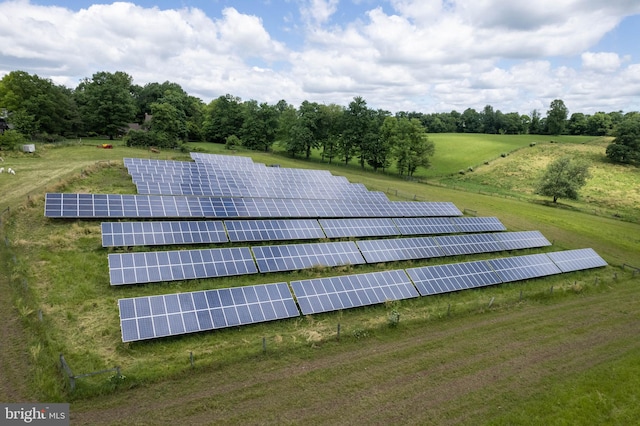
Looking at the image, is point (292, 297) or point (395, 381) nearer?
point (395, 381)

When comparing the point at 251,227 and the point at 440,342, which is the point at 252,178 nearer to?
the point at 251,227

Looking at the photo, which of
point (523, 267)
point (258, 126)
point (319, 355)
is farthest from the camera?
point (258, 126)

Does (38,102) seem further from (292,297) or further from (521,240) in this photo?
(521,240)

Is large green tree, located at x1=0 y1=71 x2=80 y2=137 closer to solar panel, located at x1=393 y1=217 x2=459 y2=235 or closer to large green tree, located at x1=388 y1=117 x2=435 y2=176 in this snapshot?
large green tree, located at x1=388 y1=117 x2=435 y2=176

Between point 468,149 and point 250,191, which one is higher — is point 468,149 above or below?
above

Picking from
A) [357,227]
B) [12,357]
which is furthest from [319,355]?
[357,227]

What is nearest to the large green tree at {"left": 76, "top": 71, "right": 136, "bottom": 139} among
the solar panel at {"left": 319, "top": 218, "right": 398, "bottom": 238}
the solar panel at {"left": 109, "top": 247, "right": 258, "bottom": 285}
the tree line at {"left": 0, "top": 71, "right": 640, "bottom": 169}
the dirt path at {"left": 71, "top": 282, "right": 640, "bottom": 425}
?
the tree line at {"left": 0, "top": 71, "right": 640, "bottom": 169}

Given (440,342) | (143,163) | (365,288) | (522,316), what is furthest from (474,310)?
(143,163)
